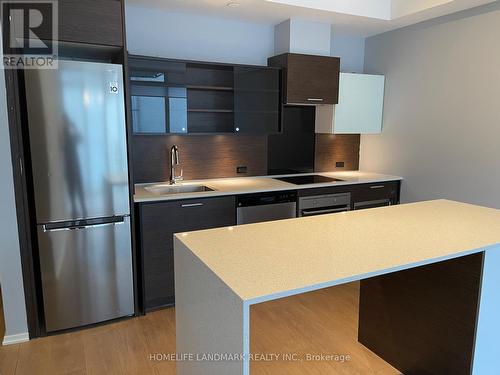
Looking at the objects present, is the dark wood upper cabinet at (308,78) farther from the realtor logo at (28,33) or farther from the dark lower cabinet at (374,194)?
the realtor logo at (28,33)

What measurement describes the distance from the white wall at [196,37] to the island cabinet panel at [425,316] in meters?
2.57

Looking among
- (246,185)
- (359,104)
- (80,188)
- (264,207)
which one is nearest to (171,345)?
(80,188)

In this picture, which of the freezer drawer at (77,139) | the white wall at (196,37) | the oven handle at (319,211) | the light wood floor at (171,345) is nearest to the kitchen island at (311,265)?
the light wood floor at (171,345)

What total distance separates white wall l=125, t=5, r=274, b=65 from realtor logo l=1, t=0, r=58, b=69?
97cm

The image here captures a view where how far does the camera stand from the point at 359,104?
4.10 metres

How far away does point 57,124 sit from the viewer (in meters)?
2.46

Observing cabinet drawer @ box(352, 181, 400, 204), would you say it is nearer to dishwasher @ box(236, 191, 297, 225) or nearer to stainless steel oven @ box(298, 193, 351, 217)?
stainless steel oven @ box(298, 193, 351, 217)

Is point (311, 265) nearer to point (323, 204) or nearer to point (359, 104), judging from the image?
point (323, 204)

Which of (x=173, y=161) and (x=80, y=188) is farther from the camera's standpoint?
(x=173, y=161)

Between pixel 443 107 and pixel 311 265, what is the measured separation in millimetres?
2966

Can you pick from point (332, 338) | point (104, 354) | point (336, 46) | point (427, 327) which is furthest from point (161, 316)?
point (336, 46)

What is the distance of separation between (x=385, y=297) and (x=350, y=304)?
2.71 ft

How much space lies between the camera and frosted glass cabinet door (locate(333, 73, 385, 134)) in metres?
3.97

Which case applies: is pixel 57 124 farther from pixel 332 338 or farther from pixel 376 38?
pixel 376 38
